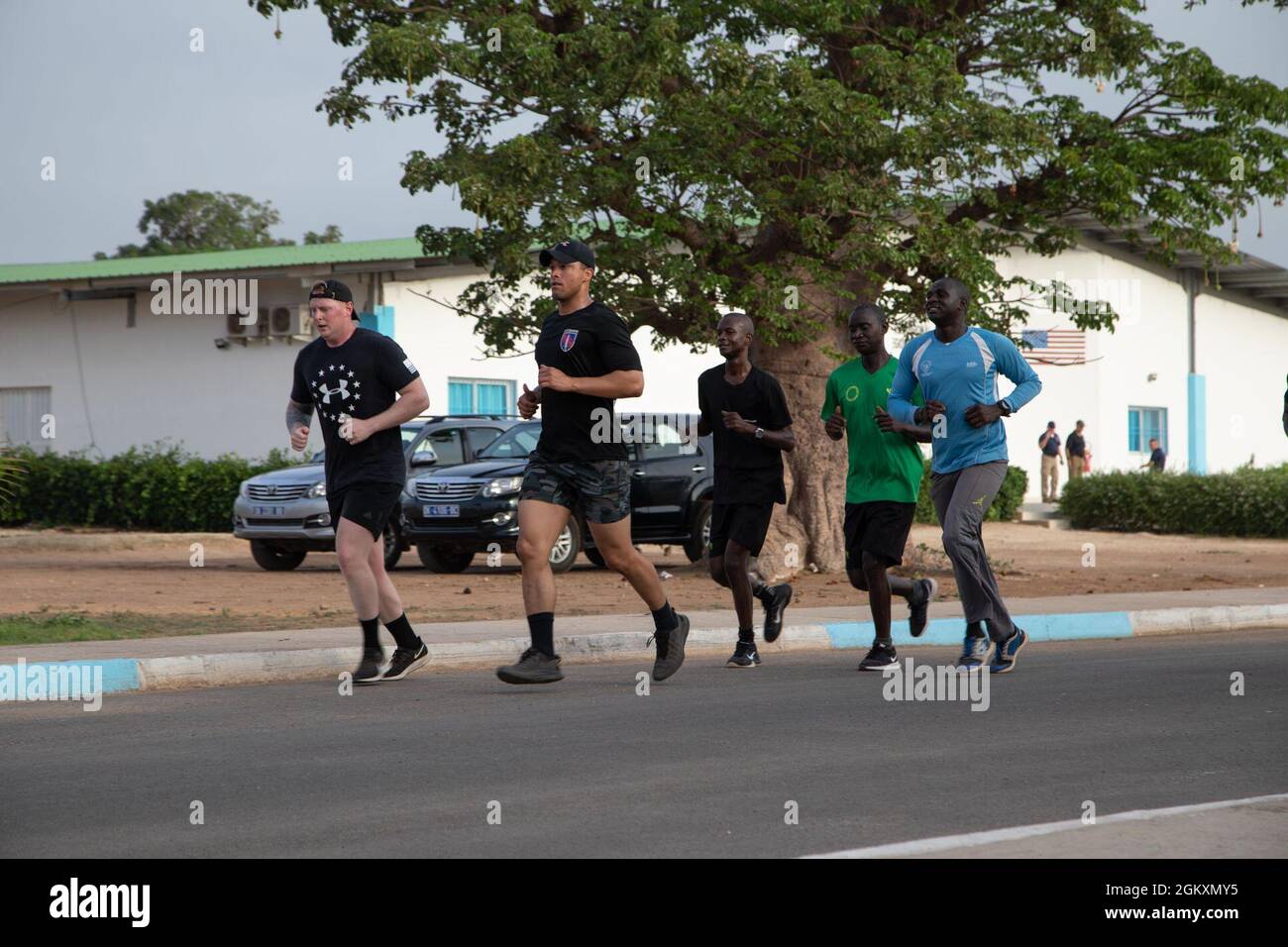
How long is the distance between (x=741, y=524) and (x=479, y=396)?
64.7 ft

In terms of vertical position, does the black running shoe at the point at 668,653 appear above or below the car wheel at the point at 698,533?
below

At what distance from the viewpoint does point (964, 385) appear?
364 inches

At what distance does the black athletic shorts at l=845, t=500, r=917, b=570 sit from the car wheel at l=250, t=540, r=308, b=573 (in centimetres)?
1089

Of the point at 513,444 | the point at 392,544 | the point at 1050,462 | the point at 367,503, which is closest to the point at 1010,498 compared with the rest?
the point at 1050,462

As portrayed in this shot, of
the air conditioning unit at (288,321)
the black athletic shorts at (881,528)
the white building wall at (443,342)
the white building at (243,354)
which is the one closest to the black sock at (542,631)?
the black athletic shorts at (881,528)

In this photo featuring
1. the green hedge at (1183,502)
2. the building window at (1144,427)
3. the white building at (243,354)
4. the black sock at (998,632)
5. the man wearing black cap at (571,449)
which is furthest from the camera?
the building window at (1144,427)

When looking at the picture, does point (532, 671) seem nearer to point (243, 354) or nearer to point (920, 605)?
point (920, 605)

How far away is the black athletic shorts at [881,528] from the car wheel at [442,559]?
380 inches

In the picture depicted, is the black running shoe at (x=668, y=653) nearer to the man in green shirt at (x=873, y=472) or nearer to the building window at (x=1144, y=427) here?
the man in green shirt at (x=873, y=472)

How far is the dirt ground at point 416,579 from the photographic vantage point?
551 inches

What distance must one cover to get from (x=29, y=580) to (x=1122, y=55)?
1245cm

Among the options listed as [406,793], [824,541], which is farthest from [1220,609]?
[406,793]

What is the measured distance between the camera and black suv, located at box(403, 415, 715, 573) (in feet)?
59.1

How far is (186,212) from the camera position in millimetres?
70688
